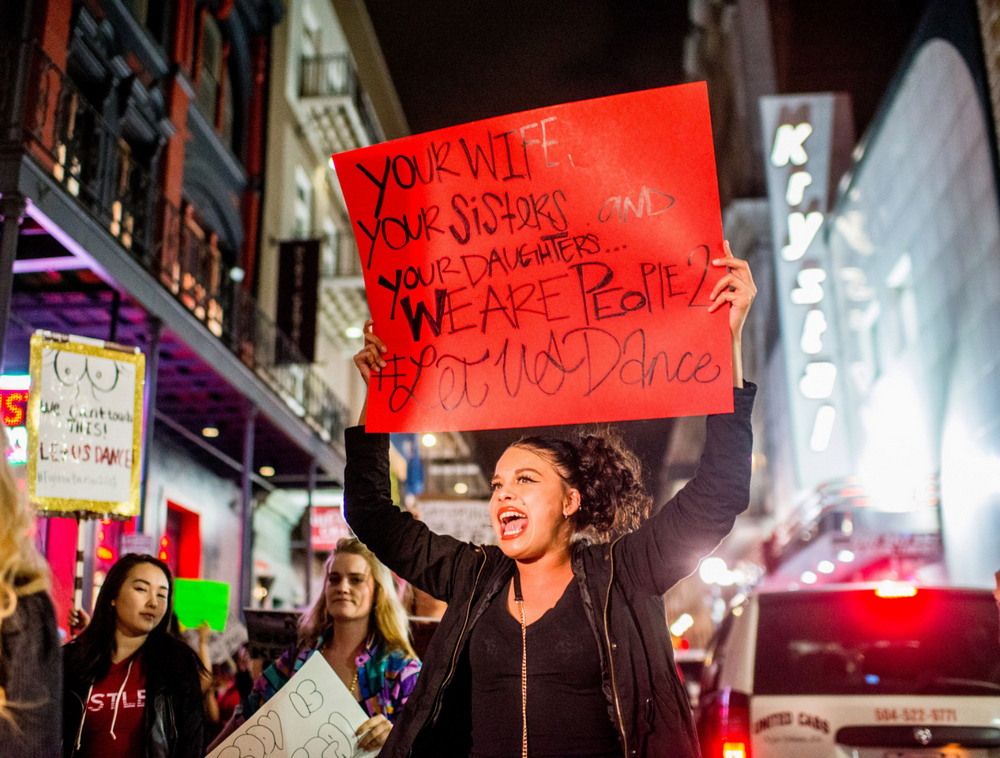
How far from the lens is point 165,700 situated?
4578 mm

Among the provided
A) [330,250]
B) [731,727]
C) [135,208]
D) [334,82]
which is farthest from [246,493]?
[334,82]

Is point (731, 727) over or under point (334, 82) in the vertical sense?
under

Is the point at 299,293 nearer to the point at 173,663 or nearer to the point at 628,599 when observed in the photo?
the point at 173,663

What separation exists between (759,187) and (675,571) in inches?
1449

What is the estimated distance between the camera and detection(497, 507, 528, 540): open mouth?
319 centimetres

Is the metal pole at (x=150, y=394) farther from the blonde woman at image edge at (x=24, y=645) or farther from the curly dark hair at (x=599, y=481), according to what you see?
the blonde woman at image edge at (x=24, y=645)

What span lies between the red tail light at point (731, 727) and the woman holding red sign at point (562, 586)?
2.08 metres

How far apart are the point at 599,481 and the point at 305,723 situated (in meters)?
1.67

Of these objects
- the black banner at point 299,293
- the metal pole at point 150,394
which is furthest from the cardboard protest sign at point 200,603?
the black banner at point 299,293

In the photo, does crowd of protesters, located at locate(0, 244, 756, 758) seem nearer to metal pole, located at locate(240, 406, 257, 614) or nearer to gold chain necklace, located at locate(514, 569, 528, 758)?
gold chain necklace, located at locate(514, 569, 528, 758)

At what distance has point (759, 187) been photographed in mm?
37938

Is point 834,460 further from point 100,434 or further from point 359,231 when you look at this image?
point 359,231

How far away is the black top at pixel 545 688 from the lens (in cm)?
283

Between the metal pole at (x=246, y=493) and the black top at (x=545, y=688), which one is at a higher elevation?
the metal pole at (x=246, y=493)
